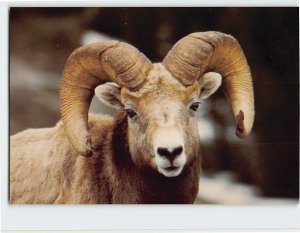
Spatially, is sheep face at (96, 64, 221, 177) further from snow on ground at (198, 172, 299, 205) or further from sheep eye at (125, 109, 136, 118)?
snow on ground at (198, 172, 299, 205)

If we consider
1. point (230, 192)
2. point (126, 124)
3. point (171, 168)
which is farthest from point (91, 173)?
point (230, 192)

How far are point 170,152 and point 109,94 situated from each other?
38.3 inches

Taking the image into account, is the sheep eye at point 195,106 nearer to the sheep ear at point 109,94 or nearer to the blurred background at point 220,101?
the blurred background at point 220,101

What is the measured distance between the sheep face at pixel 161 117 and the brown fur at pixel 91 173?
→ 18 centimetres

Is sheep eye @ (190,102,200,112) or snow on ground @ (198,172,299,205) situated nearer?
sheep eye @ (190,102,200,112)

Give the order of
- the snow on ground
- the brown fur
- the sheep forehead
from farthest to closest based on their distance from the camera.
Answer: the snow on ground → the brown fur → the sheep forehead

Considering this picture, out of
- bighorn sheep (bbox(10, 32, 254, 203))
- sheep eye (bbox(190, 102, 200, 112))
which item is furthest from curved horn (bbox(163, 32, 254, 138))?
sheep eye (bbox(190, 102, 200, 112))

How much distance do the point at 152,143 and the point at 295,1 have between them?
2.33 meters

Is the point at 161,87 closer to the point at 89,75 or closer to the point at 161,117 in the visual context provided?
the point at 161,117

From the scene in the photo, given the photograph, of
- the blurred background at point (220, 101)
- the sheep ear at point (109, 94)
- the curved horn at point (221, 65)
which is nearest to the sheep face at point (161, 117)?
the sheep ear at point (109, 94)

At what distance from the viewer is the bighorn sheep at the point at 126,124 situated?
5.30 metres

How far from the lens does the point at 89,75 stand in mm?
5562

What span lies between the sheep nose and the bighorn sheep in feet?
0.44

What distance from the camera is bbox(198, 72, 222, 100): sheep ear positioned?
5.55 meters
